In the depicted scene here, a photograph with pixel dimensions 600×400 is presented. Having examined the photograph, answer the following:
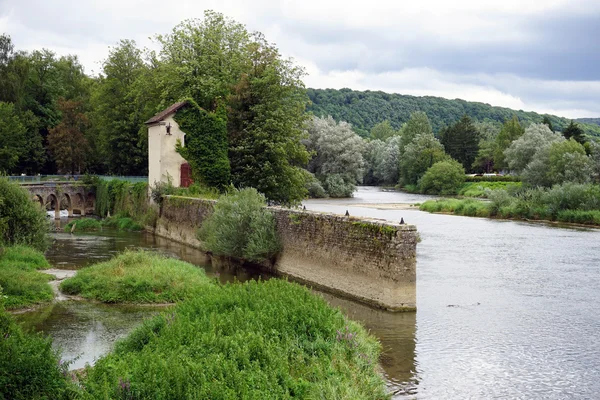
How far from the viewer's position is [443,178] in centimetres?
7888

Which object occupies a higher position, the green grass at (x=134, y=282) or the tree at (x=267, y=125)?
the tree at (x=267, y=125)

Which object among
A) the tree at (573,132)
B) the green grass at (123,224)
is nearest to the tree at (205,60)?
the green grass at (123,224)

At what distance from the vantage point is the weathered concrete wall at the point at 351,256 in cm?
1777

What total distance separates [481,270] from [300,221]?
7316 mm

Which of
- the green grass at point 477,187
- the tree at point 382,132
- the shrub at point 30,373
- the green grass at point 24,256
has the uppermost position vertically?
the tree at point 382,132

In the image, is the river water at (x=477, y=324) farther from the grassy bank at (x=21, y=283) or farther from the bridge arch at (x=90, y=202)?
Result: the bridge arch at (x=90, y=202)

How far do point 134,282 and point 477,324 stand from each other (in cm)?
989

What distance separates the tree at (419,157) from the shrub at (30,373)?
8198 cm

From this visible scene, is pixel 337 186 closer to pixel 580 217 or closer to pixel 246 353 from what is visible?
pixel 580 217

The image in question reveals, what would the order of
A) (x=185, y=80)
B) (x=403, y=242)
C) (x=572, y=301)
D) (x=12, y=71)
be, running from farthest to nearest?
(x=12, y=71) → (x=185, y=80) → (x=572, y=301) → (x=403, y=242)

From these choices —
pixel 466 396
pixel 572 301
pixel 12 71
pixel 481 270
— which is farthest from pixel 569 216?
pixel 12 71

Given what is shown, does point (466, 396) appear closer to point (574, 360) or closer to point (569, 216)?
point (574, 360)

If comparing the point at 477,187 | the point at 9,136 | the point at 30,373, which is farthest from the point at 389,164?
the point at 30,373

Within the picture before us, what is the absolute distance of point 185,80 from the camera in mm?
39969
